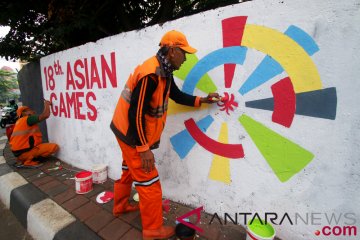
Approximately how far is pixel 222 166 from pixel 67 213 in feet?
5.45

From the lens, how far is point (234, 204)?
1.88m

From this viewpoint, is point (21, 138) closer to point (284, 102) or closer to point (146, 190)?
point (146, 190)

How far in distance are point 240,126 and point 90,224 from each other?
5.44 feet

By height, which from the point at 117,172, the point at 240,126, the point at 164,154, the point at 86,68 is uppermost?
the point at 86,68

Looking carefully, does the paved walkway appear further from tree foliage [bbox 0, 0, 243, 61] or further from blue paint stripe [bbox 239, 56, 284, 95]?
tree foliage [bbox 0, 0, 243, 61]

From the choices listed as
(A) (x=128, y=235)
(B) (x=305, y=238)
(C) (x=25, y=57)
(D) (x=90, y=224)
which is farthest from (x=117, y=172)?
(C) (x=25, y=57)

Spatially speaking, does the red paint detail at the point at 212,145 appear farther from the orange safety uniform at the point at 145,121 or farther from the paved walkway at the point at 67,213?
the paved walkway at the point at 67,213

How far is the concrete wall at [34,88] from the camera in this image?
14.0ft

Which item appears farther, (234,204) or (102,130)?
(102,130)

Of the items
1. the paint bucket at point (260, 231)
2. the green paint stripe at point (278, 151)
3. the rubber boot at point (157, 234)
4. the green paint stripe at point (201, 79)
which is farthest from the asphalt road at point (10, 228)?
the green paint stripe at point (278, 151)

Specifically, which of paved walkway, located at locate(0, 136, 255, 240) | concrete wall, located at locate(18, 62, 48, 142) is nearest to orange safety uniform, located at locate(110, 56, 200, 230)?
paved walkway, located at locate(0, 136, 255, 240)

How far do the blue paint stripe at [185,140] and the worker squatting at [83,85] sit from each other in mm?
1041

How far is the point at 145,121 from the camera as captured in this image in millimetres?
1703

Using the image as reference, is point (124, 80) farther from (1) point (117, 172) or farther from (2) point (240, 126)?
(2) point (240, 126)
